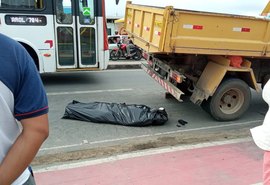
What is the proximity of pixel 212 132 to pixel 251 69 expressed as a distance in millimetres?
1570

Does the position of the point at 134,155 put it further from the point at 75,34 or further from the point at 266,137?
the point at 75,34

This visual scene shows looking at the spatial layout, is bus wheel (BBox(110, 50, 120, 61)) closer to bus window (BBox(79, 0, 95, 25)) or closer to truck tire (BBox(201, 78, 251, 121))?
bus window (BBox(79, 0, 95, 25))

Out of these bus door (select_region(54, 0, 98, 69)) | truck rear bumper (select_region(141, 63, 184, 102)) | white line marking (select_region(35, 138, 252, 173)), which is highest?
bus door (select_region(54, 0, 98, 69))

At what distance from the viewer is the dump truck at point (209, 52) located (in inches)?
212

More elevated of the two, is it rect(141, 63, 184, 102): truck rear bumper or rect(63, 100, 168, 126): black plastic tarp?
rect(141, 63, 184, 102): truck rear bumper

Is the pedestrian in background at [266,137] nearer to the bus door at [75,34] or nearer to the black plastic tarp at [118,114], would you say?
the black plastic tarp at [118,114]

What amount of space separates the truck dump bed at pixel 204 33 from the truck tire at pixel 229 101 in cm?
61

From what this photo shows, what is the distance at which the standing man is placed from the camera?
1.29 m

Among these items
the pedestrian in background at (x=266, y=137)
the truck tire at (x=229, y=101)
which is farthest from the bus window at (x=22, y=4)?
the pedestrian in background at (x=266, y=137)

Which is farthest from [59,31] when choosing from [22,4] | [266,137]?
[266,137]

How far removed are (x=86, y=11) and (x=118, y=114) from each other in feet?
12.5

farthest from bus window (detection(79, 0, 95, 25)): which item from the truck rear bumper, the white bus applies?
the truck rear bumper

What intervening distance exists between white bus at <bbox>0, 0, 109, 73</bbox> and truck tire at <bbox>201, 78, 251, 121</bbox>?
372 cm

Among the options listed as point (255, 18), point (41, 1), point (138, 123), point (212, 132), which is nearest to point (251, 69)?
point (255, 18)
